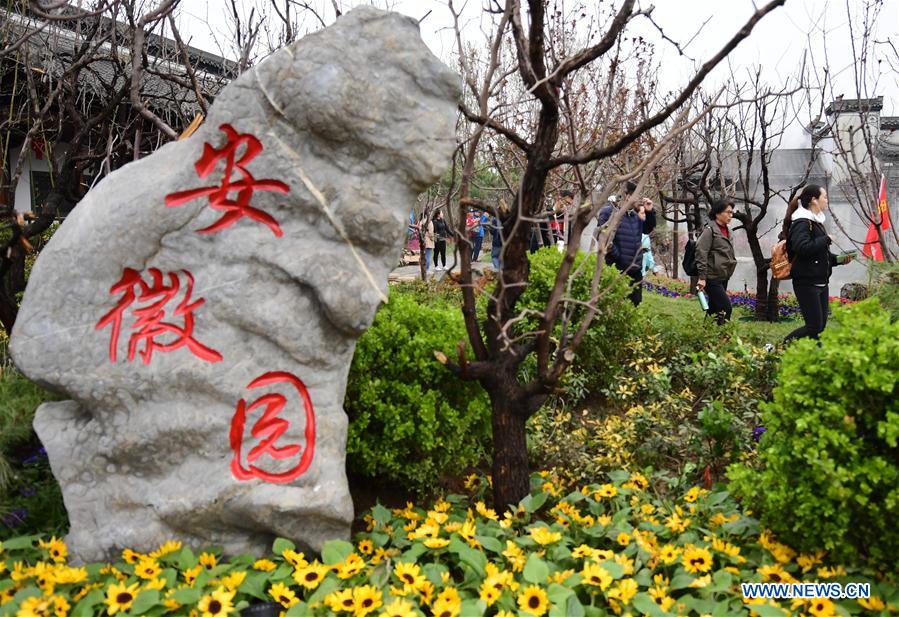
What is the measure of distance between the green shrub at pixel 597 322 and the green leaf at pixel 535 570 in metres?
2.24

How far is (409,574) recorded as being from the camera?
2416 millimetres

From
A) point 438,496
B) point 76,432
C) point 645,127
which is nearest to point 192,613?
point 76,432

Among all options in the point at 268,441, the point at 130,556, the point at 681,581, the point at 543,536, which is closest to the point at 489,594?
the point at 543,536

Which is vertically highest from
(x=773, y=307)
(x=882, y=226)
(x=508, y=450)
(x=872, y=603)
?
(x=882, y=226)

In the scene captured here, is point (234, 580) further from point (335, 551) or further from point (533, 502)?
point (533, 502)

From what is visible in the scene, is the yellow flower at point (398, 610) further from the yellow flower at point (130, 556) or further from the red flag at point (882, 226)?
the red flag at point (882, 226)

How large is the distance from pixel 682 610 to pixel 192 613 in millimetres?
1660

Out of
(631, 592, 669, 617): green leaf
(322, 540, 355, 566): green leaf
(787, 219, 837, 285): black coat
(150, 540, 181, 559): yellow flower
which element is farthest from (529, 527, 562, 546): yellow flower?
(787, 219, 837, 285): black coat

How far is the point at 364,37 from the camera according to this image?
2.51m

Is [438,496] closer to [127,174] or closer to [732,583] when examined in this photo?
[732,583]

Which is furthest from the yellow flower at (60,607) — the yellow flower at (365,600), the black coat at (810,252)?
the black coat at (810,252)

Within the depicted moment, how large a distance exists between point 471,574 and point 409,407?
886 millimetres

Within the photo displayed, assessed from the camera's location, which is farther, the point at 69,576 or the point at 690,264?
the point at 690,264

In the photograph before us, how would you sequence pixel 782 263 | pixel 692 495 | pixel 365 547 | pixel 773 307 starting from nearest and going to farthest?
pixel 365 547, pixel 692 495, pixel 782 263, pixel 773 307
